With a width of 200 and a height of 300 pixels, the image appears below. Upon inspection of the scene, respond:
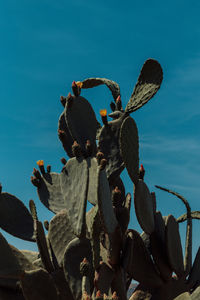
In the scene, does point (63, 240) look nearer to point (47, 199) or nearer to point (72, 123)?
point (47, 199)

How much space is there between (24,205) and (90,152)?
119 centimetres

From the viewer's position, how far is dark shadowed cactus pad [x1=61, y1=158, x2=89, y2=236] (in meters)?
3.70

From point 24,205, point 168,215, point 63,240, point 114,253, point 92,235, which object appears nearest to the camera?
point 92,235

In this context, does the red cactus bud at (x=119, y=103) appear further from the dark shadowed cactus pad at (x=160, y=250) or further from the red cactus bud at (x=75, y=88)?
the dark shadowed cactus pad at (x=160, y=250)

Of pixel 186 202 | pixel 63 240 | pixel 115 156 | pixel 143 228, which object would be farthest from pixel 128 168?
pixel 186 202

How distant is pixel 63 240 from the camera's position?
4.11 meters

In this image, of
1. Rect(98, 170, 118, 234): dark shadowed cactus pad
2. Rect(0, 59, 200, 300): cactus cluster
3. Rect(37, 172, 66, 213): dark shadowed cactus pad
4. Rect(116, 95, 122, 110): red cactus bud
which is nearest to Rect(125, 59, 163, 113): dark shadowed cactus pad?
Rect(0, 59, 200, 300): cactus cluster

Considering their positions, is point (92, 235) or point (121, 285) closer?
point (92, 235)

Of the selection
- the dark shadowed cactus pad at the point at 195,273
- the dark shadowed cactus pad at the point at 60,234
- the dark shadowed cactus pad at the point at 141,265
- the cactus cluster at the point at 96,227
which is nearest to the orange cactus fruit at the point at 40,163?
the cactus cluster at the point at 96,227

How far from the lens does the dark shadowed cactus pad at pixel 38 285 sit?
3576mm

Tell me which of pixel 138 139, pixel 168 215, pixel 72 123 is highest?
pixel 72 123

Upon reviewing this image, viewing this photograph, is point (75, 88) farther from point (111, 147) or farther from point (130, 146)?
point (130, 146)

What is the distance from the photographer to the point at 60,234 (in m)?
4.14

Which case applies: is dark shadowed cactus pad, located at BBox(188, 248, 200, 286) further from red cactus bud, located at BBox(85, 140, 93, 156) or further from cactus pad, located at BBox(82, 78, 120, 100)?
cactus pad, located at BBox(82, 78, 120, 100)
